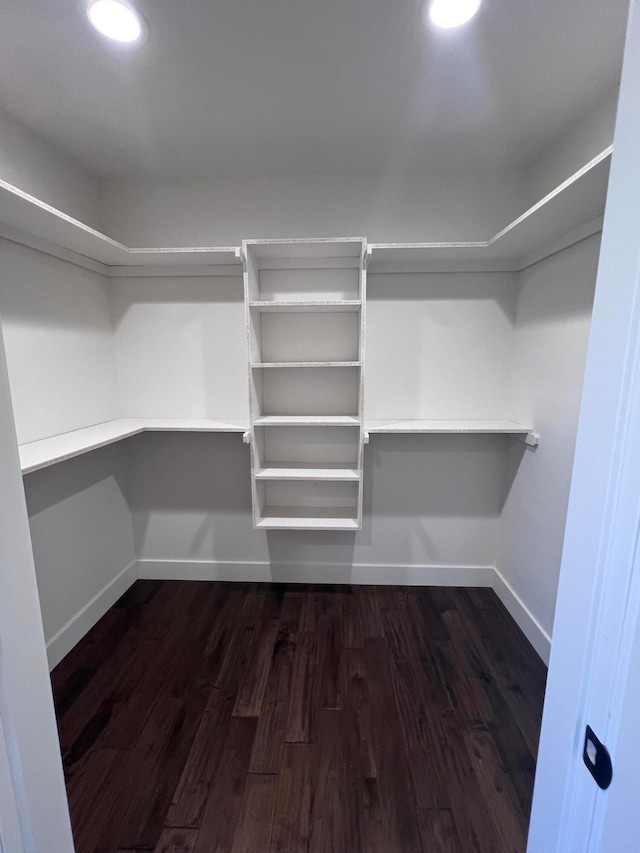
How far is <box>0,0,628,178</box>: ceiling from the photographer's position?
119cm

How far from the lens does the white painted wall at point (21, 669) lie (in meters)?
0.61

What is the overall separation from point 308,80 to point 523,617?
2.88m

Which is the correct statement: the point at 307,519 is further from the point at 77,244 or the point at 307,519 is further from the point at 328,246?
the point at 77,244

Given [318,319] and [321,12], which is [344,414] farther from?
[321,12]

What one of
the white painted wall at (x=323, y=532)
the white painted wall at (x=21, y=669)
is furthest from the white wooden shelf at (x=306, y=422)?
the white painted wall at (x=21, y=669)

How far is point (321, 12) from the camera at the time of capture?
1.17m

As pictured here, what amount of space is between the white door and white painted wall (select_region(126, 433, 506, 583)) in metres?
1.86

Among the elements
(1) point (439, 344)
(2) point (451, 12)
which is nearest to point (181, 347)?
(1) point (439, 344)

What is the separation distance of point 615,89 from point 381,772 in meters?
2.86

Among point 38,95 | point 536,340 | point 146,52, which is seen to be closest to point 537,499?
point 536,340

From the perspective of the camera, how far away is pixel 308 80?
1.45m

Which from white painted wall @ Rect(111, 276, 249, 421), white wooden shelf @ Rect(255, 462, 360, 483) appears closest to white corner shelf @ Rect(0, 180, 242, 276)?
white painted wall @ Rect(111, 276, 249, 421)

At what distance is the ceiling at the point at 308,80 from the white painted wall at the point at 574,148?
0.17 feet

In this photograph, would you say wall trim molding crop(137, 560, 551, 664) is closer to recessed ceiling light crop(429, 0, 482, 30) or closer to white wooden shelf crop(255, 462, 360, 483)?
white wooden shelf crop(255, 462, 360, 483)
